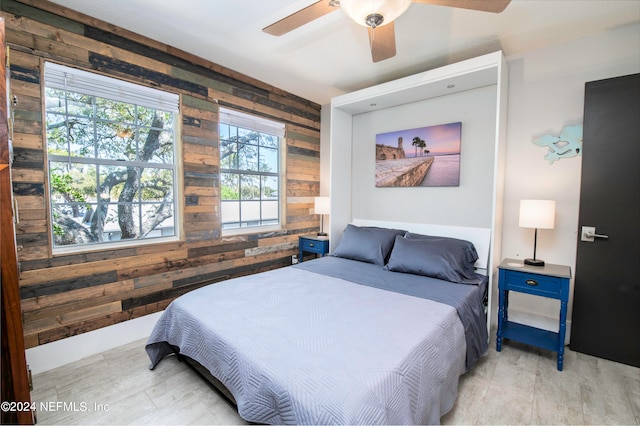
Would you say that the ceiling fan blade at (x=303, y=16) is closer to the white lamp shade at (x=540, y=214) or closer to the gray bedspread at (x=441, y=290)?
the gray bedspread at (x=441, y=290)

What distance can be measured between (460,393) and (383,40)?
94.4 inches

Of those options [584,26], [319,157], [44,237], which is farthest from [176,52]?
[584,26]

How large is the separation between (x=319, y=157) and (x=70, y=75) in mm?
2901

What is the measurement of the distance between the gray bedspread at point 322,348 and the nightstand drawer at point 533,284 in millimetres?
865

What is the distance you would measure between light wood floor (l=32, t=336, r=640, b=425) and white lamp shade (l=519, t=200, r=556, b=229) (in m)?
1.07

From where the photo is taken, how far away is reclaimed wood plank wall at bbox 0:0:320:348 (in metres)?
2.05

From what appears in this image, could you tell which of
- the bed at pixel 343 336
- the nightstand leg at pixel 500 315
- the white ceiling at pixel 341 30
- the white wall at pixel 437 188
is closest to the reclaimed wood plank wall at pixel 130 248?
the white ceiling at pixel 341 30

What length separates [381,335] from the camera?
150 centimetres

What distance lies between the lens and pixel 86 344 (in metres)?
2.32

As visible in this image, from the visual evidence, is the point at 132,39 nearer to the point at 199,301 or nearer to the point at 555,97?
the point at 199,301

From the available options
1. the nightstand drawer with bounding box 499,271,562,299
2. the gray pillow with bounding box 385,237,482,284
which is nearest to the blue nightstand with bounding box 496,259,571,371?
the nightstand drawer with bounding box 499,271,562,299

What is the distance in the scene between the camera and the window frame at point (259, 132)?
3252 millimetres

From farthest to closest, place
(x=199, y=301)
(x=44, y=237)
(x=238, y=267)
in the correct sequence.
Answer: (x=238, y=267) → (x=44, y=237) → (x=199, y=301)

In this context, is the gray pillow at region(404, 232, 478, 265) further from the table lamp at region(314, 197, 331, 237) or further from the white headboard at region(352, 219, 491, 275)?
the table lamp at region(314, 197, 331, 237)
